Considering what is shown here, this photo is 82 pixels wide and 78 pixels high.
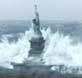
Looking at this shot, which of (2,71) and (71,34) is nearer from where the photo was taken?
(2,71)

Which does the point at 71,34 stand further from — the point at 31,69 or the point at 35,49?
the point at 31,69

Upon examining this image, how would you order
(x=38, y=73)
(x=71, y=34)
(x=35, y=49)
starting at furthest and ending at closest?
(x=71, y=34), (x=35, y=49), (x=38, y=73)

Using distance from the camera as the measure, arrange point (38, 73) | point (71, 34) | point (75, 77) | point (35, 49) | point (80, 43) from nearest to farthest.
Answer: point (75, 77), point (38, 73), point (35, 49), point (80, 43), point (71, 34)

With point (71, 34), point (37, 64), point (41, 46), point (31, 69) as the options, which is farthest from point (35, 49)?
point (71, 34)

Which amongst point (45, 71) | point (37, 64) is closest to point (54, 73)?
point (45, 71)

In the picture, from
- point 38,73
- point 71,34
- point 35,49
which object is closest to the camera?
point 38,73

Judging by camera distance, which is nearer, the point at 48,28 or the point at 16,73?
the point at 16,73

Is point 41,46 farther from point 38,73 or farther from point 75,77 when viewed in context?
point 75,77

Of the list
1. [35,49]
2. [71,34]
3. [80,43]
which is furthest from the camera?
[71,34]
